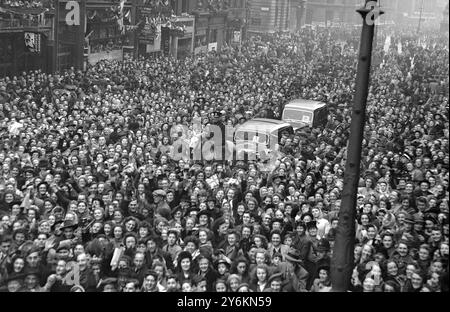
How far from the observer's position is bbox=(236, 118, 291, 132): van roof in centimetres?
1523

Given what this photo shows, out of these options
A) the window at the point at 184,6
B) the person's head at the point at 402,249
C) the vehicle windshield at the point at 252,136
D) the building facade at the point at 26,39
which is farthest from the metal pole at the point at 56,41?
the person's head at the point at 402,249

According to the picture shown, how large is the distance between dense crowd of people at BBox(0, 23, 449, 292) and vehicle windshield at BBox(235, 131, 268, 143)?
560 millimetres

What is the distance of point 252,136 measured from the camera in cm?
1495

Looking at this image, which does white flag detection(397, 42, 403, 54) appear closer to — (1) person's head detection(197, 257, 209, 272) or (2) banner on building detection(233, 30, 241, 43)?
(2) banner on building detection(233, 30, 241, 43)

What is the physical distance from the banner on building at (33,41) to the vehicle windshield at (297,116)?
813 cm

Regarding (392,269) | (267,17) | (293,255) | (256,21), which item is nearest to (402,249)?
(392,269)

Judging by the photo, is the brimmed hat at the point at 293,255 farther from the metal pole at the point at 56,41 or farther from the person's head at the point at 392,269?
the metal pole at the point at 56,41

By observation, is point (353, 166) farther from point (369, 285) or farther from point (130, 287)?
point (130, 287)

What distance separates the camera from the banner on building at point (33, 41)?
19.5 m

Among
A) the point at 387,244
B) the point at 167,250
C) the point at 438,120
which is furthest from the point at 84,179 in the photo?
the point at 438,120

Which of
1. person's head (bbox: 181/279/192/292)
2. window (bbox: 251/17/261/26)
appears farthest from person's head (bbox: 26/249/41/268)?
window (bbox: 251/17/261/26)

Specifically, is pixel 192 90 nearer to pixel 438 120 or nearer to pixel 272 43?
pixel 272 43

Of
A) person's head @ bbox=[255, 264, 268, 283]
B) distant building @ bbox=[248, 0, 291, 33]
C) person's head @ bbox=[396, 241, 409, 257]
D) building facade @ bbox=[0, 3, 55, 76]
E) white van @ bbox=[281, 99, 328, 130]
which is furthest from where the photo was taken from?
building facade @ bbox=[0, 3, 55, 76]
